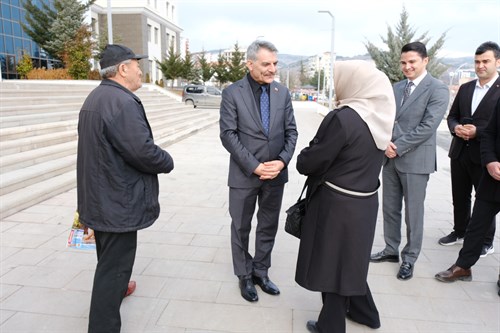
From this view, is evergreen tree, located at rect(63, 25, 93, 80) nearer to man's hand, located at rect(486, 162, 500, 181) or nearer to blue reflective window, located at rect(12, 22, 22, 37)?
blue reflective window, located at rect(12, 22, 22, 37)

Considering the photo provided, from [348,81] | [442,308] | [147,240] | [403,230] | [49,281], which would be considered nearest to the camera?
[348,81]

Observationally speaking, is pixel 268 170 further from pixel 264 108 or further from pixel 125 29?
pixel 125 29

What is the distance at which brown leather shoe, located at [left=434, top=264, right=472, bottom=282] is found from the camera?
11.8 feet

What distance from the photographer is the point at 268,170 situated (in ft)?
10.0

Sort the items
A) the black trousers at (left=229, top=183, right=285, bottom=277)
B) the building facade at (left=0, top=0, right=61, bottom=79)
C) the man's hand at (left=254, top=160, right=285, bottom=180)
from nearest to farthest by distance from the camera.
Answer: the man's hand at (left=254, top=160, right=285, bottom=180) < the black trousers at (left=229, top=183, right=285, bottom=277) < the building facade at (left=0, top=0, right=61, bottom=79)

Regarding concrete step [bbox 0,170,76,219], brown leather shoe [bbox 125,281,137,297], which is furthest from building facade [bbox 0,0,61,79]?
brown leather shoe [bbox 125,281,137,297]

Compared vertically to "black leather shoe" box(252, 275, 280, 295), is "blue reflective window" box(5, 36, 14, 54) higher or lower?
higher

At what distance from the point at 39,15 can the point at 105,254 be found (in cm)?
2386

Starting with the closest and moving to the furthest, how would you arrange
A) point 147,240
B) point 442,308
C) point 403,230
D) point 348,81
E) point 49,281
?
1. point 348,81
2. point 442,308
3. point 49,281
4. point 147,240
5. point 403,230

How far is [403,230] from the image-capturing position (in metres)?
4.97

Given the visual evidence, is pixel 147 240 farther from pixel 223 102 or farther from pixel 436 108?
pixel 436 108

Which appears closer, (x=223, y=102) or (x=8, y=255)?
(x=223, y=102)

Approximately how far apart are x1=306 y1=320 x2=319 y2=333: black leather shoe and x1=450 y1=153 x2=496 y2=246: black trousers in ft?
8.23

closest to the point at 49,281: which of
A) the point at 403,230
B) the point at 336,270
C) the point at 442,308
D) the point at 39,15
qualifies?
the point at 336,270
